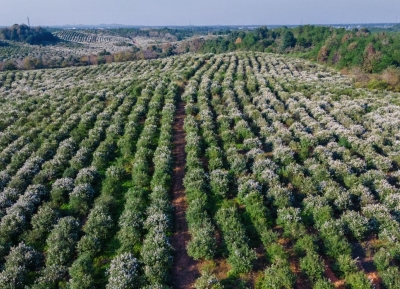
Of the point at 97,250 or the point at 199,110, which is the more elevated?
the point at 199,110

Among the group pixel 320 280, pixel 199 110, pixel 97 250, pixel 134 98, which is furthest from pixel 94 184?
pixel 134 98

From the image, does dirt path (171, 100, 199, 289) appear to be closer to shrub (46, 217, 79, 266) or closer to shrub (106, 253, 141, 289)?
shrub (106, 253, 141, 289)

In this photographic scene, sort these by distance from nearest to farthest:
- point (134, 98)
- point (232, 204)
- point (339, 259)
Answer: point (339, 259) → point (232, 204) → point (134, 98)

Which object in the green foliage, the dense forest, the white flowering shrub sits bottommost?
the white flowering shrub

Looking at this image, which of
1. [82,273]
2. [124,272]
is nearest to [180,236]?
[124,272]

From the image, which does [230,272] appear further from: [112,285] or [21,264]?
[21,264]

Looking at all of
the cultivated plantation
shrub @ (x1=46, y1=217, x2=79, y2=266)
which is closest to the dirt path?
the cultivated plantation
